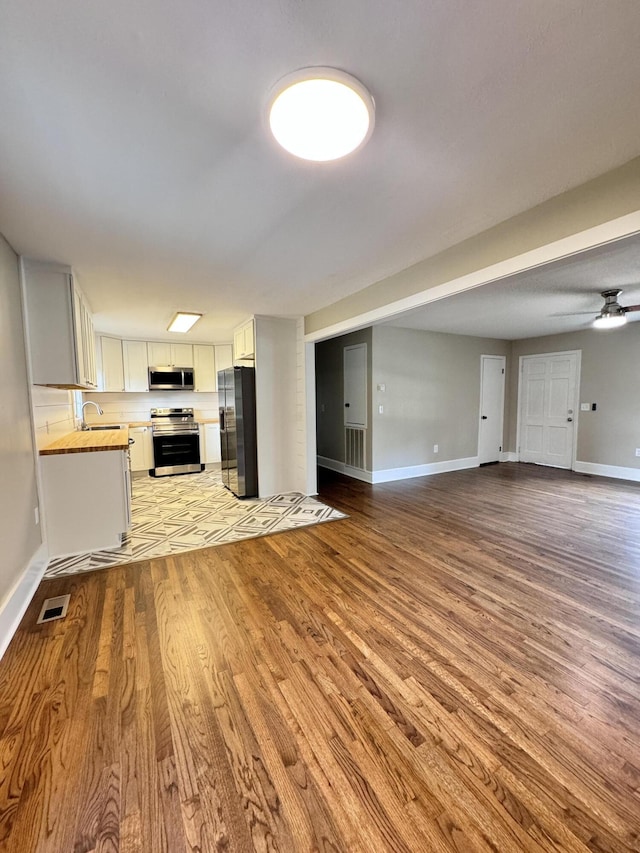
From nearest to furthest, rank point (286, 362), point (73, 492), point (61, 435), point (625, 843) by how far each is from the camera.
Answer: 1. point (625, 843)
2. point (73, 492)
3. point (61, 435)
4. point (286, 362)

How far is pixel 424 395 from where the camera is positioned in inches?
232

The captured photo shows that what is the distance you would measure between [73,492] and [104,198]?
7.64 feet

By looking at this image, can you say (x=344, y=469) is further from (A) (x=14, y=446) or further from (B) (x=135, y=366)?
(A) (x=14, y=446)

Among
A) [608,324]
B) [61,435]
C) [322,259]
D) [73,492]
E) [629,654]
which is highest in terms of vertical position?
[322,259]

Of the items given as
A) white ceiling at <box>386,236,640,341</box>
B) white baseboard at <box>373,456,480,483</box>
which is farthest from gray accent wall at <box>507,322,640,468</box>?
white baseboard at <box>373,456,480,483</box>

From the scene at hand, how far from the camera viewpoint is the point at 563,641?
196 centimetres

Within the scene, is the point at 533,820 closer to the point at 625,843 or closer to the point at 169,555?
the point at 625,843

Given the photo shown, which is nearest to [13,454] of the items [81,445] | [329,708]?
[81,445]

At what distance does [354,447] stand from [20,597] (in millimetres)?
4452

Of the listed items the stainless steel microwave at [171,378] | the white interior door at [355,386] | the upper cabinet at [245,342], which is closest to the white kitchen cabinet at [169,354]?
the stainless steel microwave at [171,378]

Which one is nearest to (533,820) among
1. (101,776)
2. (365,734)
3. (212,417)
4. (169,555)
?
(365,734)

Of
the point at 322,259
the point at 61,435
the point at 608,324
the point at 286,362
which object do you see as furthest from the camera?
the point at 286,362

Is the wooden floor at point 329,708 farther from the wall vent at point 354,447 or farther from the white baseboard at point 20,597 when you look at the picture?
A: the wall vent at point 354,447

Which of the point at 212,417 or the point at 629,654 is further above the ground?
the point at 212,417
